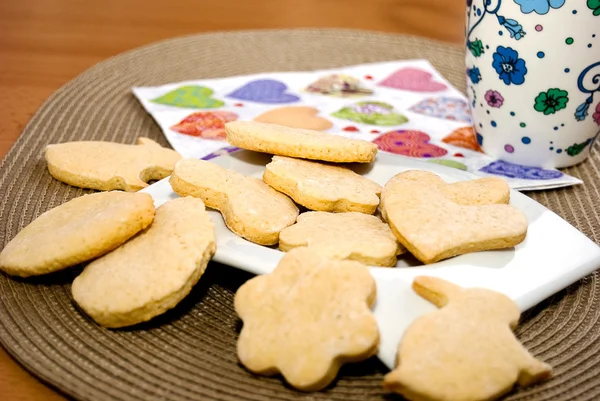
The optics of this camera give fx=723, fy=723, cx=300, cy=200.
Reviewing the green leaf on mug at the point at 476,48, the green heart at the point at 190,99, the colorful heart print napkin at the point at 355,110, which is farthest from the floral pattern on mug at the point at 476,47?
the green heart at the point at 190,99

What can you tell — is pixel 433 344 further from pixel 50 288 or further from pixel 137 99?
pixel 137 99

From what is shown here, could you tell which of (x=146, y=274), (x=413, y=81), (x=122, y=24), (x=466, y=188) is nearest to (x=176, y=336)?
(x=146, y=274)

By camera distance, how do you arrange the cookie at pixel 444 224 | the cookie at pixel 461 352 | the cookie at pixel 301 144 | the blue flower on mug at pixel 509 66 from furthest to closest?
the blue flower on mug at pixel 509 66, the cookie at pixel 301 144, the cookie at pixel 444 224, the cookie at pixel 461 352

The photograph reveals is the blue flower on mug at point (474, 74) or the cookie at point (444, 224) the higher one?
the blue flower on mug at point (474, 74)

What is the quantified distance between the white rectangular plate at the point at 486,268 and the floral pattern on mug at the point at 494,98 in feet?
0.69

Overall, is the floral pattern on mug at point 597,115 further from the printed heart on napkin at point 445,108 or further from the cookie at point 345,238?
the cookie at point 345,238

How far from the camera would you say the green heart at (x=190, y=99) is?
3.08 feet

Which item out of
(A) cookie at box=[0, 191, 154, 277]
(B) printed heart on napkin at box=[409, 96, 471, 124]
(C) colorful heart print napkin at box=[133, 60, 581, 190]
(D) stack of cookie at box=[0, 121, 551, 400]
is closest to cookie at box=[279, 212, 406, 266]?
(D) stack of cookie at box=[0, 121, 551, 400]

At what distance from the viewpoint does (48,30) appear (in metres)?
1.21

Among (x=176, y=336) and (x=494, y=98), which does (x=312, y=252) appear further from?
(x=494, y=98)

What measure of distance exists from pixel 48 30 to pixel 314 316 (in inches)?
36.7

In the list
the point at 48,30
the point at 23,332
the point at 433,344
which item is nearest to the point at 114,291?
the point at 23,332

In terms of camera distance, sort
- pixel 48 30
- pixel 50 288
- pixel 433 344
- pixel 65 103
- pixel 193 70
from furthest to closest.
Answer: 1. pixel 48 30
2. pixel 193 70
3. pixel 65 103
4. pixel 50 288
5. pixel 433 344

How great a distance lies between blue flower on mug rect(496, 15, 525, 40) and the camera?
0.74 metres
